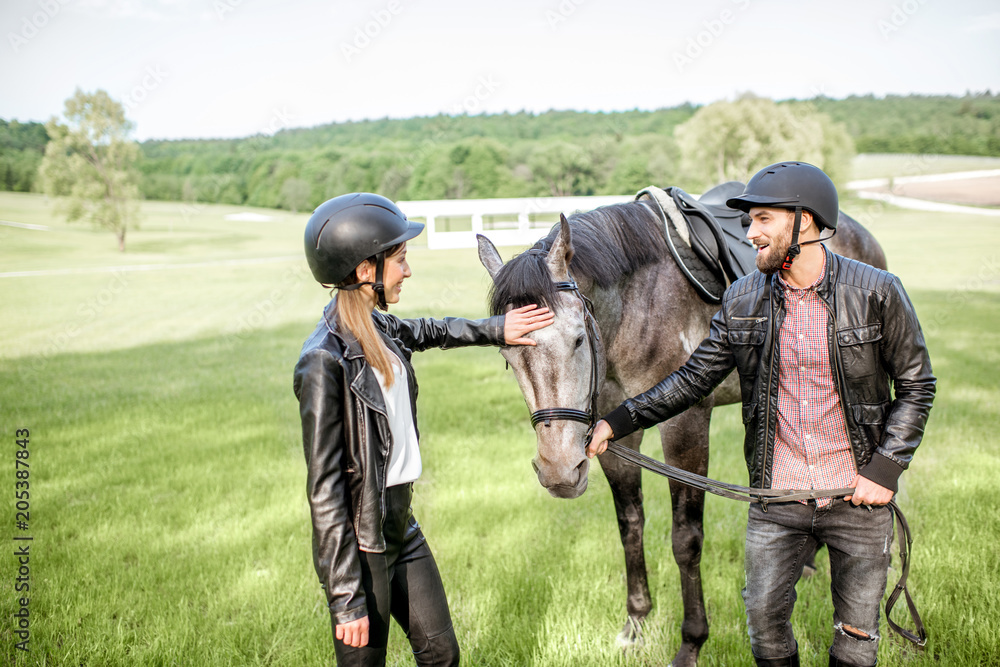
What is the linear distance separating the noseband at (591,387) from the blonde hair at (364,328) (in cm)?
66

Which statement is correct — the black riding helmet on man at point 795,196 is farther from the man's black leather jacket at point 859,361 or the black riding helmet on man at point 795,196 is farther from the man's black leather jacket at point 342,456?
the man's black leather jacket at point 342,456

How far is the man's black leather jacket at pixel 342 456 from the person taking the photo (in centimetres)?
193

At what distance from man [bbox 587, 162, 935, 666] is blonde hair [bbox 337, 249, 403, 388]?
1375 mm

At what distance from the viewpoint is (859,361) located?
2.21 m

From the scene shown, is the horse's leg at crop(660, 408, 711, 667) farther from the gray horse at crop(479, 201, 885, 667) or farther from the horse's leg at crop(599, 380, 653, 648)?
the horse's leg at crop(599, 380, 653, 648)

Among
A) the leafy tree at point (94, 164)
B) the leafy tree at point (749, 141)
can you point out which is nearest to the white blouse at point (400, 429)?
the leafy tree at point (94, 164)

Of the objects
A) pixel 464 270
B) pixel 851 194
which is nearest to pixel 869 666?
pixel 464 270

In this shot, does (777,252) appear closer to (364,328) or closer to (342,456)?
(364,328)

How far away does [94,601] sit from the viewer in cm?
370

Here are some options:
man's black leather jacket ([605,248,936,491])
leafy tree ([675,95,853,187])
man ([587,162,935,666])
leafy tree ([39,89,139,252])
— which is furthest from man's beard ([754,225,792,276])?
leafy tree ([675,95,853,187])

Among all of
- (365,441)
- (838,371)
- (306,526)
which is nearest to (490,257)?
(365,441)

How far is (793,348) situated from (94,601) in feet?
13.7

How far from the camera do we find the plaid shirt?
7.47 feet

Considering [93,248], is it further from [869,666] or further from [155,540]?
[869,666]
